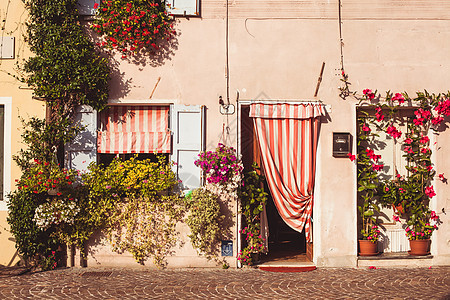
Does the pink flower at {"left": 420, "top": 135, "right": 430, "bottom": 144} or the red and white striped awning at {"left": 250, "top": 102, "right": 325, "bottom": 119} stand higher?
the red and white striped awning at {"left": 250, "top": 102, "right": 325, "bottom": 119}

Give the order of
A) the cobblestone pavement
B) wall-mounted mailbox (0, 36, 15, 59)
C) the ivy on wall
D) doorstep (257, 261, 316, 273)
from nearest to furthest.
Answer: the cobblestone pavement
the ivy on wall
doorstep (257, 261, 316, 273)
wall-mounted mailbox (0, 36, 15, 59)

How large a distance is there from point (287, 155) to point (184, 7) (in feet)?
9.82

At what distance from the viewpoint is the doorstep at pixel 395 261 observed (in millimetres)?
8508

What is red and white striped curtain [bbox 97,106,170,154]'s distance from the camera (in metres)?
8.55

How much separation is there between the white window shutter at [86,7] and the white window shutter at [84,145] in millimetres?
1540

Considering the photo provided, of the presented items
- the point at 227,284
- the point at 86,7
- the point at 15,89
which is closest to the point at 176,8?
the point at 86,7

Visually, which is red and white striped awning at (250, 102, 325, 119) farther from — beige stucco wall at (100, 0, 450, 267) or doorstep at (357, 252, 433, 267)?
doorstep at (357, 252, 433, 267)

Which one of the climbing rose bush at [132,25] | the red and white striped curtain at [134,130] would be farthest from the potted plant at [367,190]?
the climbing rose bush at [132,25]

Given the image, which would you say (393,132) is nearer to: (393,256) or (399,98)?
(399,98)

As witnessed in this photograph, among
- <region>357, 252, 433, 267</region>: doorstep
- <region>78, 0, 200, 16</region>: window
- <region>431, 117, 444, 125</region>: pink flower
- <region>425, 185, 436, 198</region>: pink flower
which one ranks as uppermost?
<region>78, 0, 200, 16</region>: window

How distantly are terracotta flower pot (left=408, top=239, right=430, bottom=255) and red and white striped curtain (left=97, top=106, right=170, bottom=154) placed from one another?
4.37m

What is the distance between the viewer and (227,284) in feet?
24.3

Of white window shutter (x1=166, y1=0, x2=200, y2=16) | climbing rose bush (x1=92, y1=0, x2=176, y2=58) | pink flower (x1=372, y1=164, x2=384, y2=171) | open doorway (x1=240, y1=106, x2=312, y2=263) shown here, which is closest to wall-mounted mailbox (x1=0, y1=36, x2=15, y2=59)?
climbing rose bush (x1=92, y1=0, x2=176, y2=58)

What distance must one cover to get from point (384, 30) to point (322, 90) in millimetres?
1438
